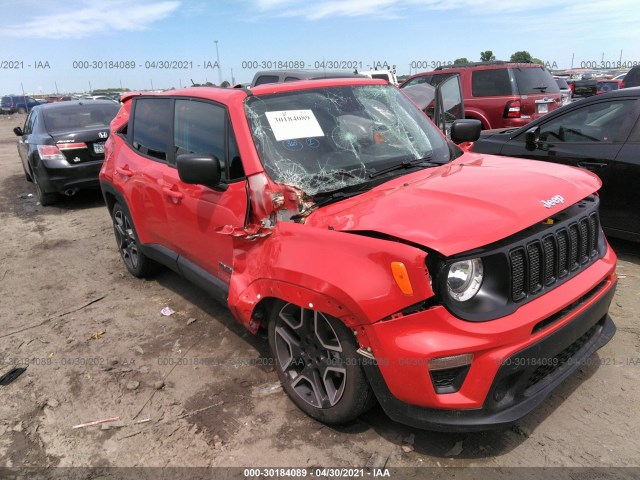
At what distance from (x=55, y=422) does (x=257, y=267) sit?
162 cm

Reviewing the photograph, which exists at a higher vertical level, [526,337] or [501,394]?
[526,337]

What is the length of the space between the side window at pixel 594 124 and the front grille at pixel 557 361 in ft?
9.06

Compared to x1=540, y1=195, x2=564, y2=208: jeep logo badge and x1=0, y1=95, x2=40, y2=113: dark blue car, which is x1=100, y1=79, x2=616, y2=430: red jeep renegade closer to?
x1=540, y1=195, x2=564, y2=208: jeep logo badge

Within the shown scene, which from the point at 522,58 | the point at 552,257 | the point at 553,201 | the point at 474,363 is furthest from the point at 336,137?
the point at 522,58

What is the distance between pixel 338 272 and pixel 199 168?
3.78 feet

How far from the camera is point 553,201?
98.2 inches

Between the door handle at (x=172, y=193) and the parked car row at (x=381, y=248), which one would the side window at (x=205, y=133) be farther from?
the door handle at (x=172, y=193)

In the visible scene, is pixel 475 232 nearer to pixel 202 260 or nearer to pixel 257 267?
pixel 257 267

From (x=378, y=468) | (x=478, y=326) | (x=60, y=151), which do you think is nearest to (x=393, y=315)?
(x=478, y=326)

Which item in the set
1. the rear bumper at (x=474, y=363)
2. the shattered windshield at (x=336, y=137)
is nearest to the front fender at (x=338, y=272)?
the rear bumper at (x=474, y=363)

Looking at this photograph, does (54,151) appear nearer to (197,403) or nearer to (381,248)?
(197,403)

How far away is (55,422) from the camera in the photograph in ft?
9.96

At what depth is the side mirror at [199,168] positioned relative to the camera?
2883 millimetres

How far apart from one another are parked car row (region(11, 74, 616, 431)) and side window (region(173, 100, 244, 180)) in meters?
0.01
